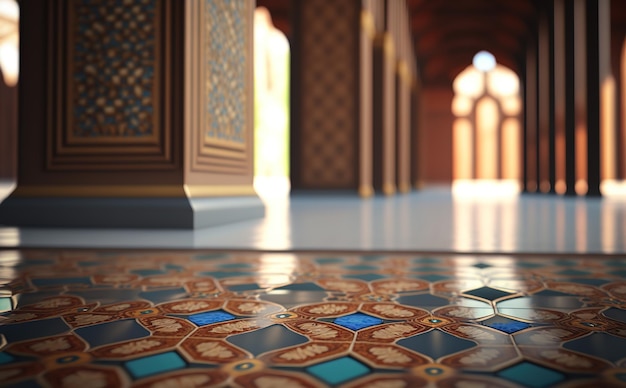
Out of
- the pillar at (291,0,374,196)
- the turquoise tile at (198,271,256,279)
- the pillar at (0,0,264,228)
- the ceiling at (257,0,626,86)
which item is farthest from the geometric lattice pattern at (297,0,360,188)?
the turquoise tile at (198,271,256,279)

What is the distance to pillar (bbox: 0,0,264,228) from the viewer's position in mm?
3062

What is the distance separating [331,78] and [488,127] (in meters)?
14.6

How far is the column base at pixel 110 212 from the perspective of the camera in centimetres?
300

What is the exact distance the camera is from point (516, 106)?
2086 cm

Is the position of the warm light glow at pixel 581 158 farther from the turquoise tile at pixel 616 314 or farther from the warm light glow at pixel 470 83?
the turquoise tile at pixel 616 314

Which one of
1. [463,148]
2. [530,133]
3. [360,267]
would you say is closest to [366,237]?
[360,267]

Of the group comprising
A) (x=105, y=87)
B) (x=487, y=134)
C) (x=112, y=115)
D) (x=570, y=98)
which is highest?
(x=487, y=134)

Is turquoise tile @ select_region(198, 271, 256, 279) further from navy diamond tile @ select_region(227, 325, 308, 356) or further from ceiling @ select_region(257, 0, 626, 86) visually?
ceiling @ select_region(257, 0, 626, 86)

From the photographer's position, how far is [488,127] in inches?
821

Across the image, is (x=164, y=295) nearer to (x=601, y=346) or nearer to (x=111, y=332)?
(x=111, y=332)

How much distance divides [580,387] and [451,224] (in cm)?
271

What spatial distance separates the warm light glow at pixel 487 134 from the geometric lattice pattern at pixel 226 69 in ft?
60.7

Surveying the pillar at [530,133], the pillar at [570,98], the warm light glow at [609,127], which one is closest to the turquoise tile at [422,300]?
the pillar at [570,98]

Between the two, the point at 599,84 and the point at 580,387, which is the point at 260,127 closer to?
the point at 599,84
